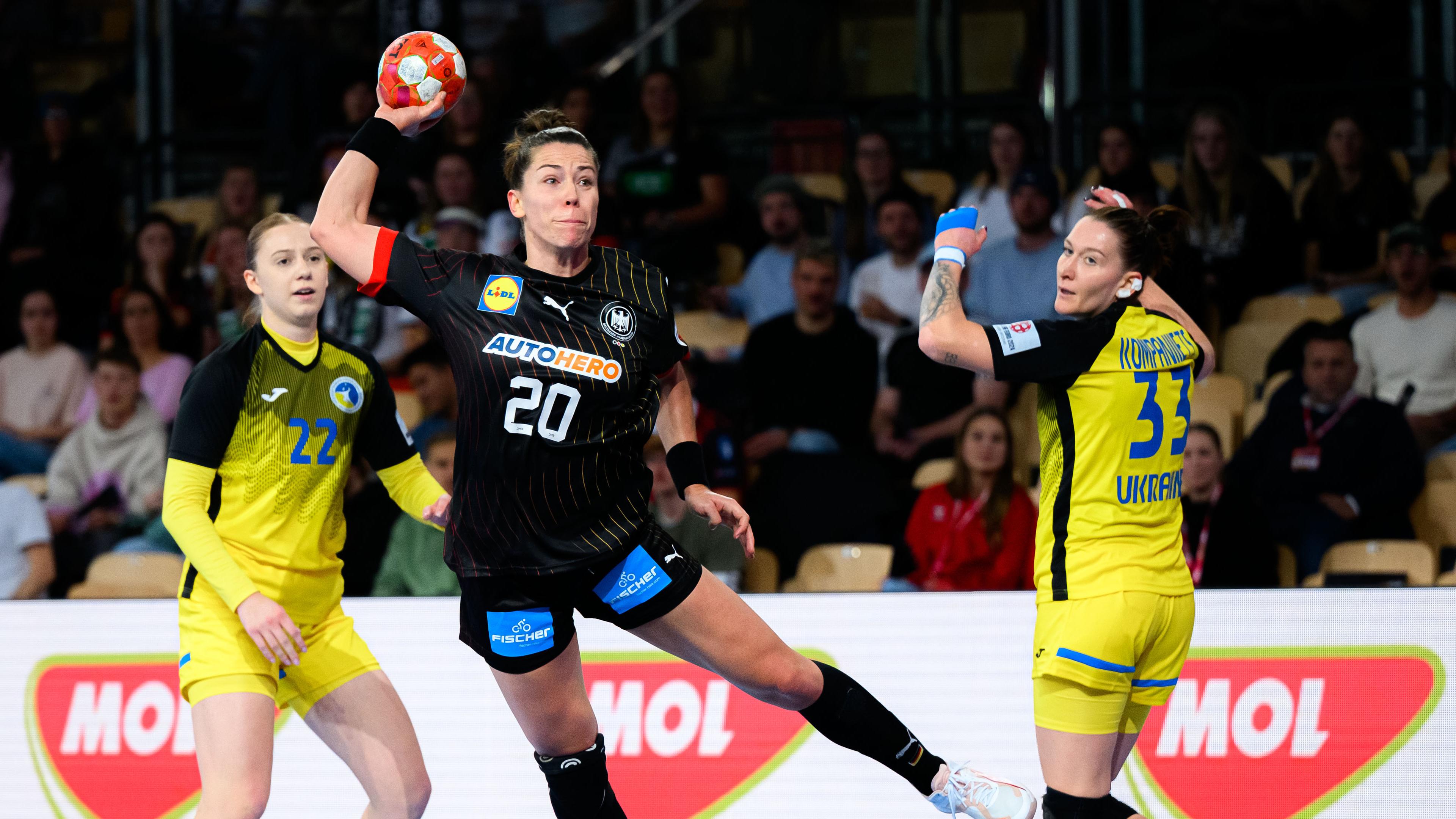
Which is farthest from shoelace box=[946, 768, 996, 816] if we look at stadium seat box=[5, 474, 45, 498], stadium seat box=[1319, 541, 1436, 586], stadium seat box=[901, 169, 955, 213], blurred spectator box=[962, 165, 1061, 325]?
stadium seat box=[901, 169, 955, 213]

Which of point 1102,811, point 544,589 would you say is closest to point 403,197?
point 544,589

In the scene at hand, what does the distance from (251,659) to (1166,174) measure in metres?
6.75

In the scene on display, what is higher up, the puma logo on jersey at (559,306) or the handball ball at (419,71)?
the handball ball at (419,71)

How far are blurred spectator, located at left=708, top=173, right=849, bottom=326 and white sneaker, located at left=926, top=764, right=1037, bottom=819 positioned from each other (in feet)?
14.6

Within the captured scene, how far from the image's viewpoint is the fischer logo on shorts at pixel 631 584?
3.57m

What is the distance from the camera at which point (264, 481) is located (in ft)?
12.8

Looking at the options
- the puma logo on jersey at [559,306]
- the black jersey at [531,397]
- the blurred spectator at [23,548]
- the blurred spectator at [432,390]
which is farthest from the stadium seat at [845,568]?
the blurred spectator at [23,548]

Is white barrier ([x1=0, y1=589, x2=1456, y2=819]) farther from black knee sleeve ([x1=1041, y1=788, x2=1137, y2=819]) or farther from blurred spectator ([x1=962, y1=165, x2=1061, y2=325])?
blurred spectator ([x1=962, y1=165, x2=1061, y2=325])

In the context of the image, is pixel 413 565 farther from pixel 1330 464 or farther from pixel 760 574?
pixel 1330 464

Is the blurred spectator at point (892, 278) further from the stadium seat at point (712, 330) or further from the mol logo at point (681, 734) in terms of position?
the mol logo at point (681, 734)

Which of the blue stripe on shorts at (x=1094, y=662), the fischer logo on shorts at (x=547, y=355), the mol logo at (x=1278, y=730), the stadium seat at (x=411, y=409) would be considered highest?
the fischer logo on shorts at (x=547, y=355)

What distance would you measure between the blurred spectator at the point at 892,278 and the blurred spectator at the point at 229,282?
3.33m

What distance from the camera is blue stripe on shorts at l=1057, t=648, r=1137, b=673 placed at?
3523 mm

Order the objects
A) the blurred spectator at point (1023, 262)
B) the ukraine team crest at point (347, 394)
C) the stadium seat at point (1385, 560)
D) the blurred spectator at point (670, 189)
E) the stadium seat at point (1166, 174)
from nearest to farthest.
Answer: the ukraine team crest at point (347, 394) < the stadium seat at point (1385, 560) < the blurred spectator at point (1023, 262) < the blurred spectator at point (670, 189) < the stadium seat at point (1166, 174)
